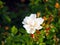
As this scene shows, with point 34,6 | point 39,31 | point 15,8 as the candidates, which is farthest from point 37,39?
point 15,8

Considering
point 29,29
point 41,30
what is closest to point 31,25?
point 29,29

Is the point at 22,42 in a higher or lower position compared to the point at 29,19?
lower

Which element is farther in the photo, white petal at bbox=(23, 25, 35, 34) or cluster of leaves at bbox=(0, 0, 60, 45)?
cluster of leaves at bbox=(0, 0, 60, 45)

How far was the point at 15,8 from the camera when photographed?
4828 mm

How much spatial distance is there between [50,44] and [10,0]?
226 centimetres

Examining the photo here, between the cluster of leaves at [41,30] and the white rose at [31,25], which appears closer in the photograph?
the white rose at [31,25]

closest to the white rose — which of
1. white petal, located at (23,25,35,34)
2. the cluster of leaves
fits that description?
white petal, located at (23,25,35,34)

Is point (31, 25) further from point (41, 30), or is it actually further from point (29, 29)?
point (41, 30)

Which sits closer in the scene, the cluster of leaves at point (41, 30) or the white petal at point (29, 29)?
the white petal at point (29, 29)

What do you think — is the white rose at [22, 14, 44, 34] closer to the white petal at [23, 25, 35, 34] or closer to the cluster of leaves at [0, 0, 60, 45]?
the white petal at [23, 25, 35, 34]

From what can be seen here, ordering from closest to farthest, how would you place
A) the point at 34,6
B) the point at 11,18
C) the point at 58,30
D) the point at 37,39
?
Answer: the point at 37,39
the point at 58,30
the point at 34,6
the point at 11,18

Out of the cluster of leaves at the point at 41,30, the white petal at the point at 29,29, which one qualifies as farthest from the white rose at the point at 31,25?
the cluster of leaves at the point at 41,30

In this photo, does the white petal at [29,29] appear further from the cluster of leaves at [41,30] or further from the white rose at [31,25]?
the cluster of leaves at [41,30]

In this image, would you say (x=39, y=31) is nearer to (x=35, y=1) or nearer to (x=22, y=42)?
(x=22, y=42)
